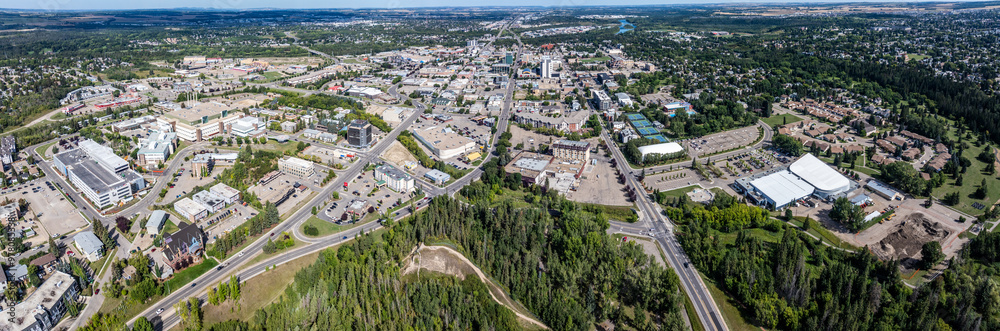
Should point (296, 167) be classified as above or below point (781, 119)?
below

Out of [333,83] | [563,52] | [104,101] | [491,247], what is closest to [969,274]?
[491,247]

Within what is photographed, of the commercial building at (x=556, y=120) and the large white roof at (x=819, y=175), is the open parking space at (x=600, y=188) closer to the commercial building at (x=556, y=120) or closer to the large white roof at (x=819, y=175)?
the commercial building at (x=556, y=120)

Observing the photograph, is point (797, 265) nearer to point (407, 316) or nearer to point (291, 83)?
point (407, 316)

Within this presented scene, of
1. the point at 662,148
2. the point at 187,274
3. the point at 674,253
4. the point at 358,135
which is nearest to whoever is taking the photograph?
the point at 187,274

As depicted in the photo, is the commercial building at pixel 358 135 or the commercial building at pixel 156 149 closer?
the commercial building at pixel 156 149

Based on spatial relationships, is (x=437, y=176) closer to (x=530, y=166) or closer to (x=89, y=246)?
(x=530, y=166)

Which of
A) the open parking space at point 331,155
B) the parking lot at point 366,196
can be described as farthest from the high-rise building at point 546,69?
the parking lot at point 366,196

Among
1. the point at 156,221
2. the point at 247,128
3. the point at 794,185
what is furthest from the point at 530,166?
the point at 247,128
